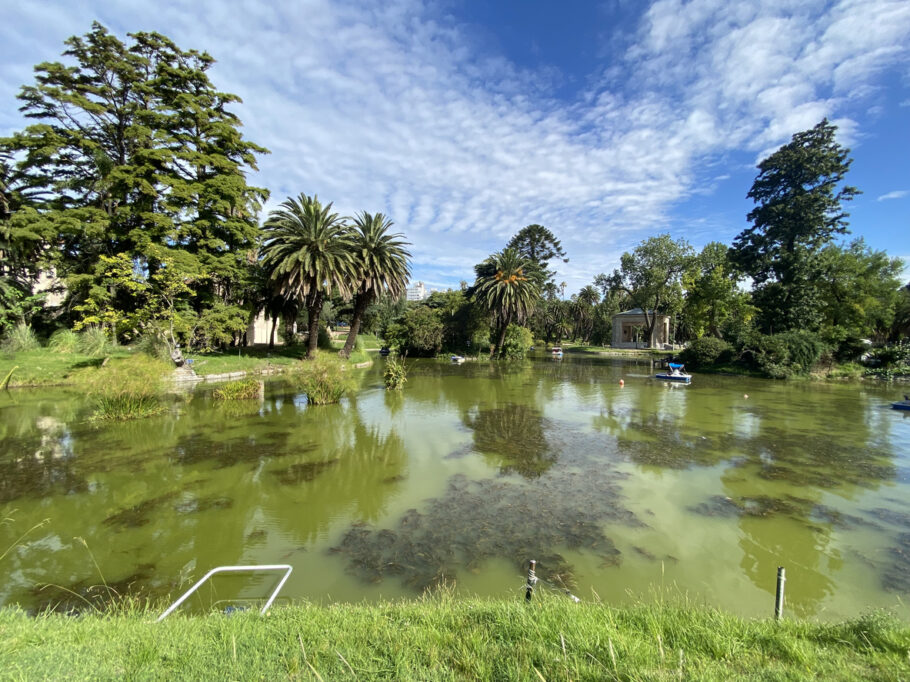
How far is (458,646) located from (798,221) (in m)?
43.0

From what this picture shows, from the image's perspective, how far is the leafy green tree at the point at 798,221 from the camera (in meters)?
31.9

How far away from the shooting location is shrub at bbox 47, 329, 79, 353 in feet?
68.8

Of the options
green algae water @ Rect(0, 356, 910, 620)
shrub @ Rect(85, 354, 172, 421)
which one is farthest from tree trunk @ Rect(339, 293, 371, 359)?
shrub @ Rect(85, 354, 172, 421)

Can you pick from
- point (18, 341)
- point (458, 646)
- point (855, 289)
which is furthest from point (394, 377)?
point (855, 289)

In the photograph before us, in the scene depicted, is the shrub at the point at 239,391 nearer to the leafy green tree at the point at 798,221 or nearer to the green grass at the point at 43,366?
the green grass at the point at 43,366

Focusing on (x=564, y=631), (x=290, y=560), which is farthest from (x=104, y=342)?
(x=564, y=631)

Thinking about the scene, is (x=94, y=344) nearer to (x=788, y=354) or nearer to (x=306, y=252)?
(x=306, y=252)

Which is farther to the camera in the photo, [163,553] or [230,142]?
[230,142]

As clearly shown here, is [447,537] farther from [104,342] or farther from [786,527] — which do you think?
[104,342]

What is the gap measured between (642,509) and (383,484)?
189 inches

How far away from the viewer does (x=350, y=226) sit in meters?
30.1

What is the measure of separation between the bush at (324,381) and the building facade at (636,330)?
162ft

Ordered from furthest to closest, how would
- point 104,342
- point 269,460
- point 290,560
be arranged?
point 104,342
point 269,460
point 290,560

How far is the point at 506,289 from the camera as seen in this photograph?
121 ft
